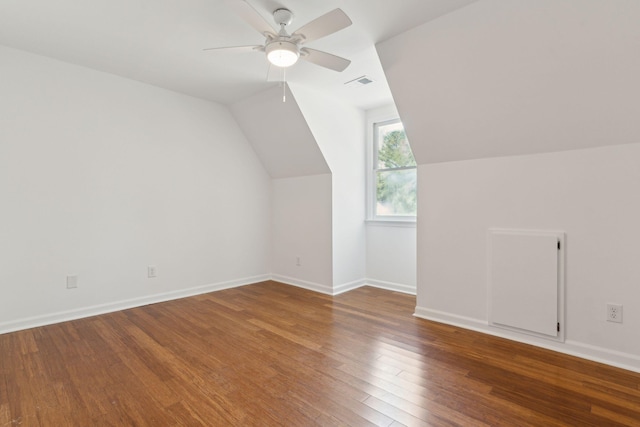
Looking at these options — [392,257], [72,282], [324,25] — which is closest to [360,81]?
[324,25]

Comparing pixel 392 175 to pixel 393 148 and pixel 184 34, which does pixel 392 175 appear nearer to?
pixel 393 148

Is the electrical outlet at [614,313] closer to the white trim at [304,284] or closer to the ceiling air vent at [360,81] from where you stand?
the white trim at [304,284]

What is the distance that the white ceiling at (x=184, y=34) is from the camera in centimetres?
219

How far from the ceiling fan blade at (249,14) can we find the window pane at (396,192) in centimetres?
263

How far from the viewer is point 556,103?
224 centimetres

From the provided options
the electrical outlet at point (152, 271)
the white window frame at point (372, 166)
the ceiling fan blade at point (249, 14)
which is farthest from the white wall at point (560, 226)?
the electrical outlet at point (152, 271)

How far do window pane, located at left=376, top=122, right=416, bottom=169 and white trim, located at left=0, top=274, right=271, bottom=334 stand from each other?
100 inches

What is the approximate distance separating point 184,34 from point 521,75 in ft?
8.27

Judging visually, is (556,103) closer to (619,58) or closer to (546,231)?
(619,58)

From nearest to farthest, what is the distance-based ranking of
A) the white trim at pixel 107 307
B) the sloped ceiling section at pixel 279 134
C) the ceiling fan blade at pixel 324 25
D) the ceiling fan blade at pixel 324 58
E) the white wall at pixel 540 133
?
1. the ceiling fan blade at pixel 324 25
2. the white wall at pixel 540 133
3. the ceiling fan blade at pixel 324 58
4. the white trim at pixel 107 307
5. the sloped ceiling section at pixel 279 134

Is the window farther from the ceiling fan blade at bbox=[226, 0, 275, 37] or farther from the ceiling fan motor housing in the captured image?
the ceiling fan blade at bbox=[226, 0, 275, 37]

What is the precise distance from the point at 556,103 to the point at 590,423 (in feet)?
6.34

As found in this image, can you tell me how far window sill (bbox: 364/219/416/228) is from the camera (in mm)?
4098

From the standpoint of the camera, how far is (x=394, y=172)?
4328mm
